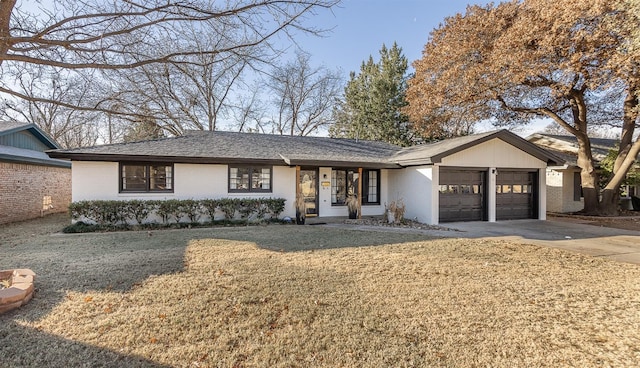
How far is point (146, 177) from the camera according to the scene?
424 inches

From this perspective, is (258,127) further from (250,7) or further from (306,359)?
(306,359)

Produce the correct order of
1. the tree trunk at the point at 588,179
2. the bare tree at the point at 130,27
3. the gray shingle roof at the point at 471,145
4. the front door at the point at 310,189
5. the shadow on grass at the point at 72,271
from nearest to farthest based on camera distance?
the shadow on grass at the point at 72,271
the bare tree at the point at 130,27
the gray shingle roof at the point at 471,145
the front door at the point at 310,189
the tree trunk at the point at 588,179

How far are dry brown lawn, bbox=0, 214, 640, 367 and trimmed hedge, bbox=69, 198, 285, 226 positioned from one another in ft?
11.1

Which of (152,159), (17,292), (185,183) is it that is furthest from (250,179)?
(17,292)

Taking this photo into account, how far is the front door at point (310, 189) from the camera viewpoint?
12.7 metres

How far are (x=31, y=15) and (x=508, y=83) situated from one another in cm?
1572

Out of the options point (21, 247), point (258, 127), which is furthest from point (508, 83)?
point (258, 127)

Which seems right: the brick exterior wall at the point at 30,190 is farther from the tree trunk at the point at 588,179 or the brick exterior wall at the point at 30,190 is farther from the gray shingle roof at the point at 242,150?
the tree trunk at the point at 588,179

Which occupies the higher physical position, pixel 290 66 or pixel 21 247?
pixel 290 66

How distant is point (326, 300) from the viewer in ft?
13.1

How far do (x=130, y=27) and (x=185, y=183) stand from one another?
6.42m

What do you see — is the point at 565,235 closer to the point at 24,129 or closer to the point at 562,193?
the point at 562,193

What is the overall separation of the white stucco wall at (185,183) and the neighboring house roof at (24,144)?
3.53 m

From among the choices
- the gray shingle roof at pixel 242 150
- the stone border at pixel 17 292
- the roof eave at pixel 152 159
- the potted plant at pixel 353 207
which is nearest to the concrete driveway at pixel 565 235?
the potted plant at pixel 353 207
